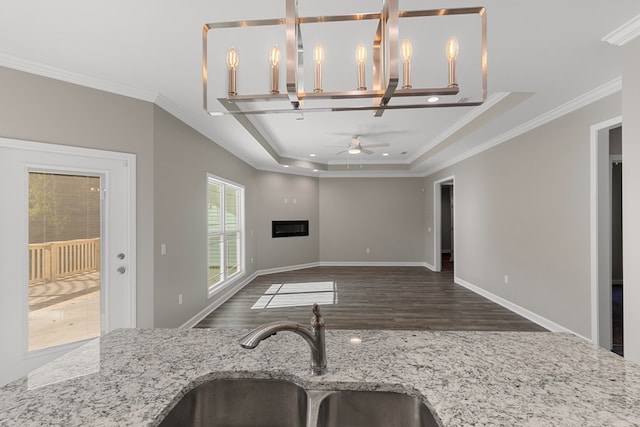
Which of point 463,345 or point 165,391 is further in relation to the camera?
point 463,345

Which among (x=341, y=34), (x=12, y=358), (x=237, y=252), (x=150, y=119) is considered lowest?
(x=12, y=358)

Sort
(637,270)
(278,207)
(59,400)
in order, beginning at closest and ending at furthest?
(59,400) < (637,270) < (278,207)

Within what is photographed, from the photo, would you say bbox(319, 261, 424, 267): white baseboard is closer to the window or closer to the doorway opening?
the window

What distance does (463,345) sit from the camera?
1168 mm

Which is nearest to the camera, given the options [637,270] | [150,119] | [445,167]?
[637,270]

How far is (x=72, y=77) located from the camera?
8.48 ft

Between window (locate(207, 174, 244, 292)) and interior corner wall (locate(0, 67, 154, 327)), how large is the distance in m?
1.49

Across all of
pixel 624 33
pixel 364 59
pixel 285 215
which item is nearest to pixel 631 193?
pixel 624 33

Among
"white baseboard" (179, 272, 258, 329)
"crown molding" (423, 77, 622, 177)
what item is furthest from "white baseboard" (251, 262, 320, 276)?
"crown molding" (423, 77, 622, 177)

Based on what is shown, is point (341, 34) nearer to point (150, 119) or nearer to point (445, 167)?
point (150, 119)

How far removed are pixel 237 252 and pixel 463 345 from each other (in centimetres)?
528

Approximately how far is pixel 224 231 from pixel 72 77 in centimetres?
311

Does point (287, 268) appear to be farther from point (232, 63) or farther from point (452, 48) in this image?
point (452, 48)

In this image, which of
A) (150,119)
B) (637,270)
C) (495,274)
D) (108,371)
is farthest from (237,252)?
(637,270)
